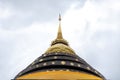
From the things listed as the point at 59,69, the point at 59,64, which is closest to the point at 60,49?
the point at 59,64

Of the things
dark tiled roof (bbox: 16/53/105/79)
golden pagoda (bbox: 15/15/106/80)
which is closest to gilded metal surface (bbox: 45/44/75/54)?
golden pagoda (bbox: 15/15/106/80)

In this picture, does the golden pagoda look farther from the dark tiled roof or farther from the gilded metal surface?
the gilded metal surface

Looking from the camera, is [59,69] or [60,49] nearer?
[59,69]

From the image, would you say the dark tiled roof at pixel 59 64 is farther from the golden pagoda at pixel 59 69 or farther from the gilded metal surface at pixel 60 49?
the gilded metal surface at pixel 60 49

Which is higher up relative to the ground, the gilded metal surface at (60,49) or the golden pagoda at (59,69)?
the gilded metal surface at (60,49)

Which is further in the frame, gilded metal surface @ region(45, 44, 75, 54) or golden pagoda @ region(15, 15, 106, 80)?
gilded metal surface @ region(45, 44, 75, 54)

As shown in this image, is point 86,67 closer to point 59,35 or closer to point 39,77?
point 39,77

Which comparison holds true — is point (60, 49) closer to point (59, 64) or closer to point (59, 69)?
point (59, 64)

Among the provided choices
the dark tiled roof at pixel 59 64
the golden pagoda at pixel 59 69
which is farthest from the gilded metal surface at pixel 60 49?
the dark tiled roof at pixel 59 64

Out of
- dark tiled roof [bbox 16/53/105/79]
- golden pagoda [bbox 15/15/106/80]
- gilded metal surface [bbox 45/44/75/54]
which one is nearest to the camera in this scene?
golden pagoda [bbox 15/15/106/80]

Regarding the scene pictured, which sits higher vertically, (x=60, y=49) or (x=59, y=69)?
(x=60, y=49)

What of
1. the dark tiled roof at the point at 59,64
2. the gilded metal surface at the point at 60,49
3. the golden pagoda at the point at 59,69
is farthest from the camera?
the gilded metal surface at the point at 60,49

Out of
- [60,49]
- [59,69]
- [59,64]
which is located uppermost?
[60,49]

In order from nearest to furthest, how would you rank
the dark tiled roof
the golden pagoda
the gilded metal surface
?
1. the golden pagoda
2. the dark tiled roof
3. the gilded metal surface
